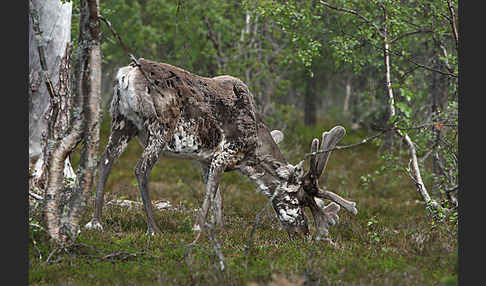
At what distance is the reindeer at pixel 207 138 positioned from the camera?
287 inches

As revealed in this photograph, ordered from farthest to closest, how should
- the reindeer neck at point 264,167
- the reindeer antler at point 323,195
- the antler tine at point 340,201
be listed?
the reindeer neck at point 264,167, the reindeer antler at point 323,195, the antler tine at point 340,201

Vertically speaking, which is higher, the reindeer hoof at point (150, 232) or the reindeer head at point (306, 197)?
the reindeer head at point (306, 197)

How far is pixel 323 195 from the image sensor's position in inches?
319

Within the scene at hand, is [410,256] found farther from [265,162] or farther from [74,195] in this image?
[74,195]

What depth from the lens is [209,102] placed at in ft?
25.8

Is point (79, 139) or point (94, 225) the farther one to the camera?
point (94, 225)

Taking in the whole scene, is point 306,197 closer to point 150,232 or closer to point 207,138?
point 207,138

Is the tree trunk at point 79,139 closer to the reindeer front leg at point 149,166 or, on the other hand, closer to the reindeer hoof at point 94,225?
the reindeer hoof at point 94,225

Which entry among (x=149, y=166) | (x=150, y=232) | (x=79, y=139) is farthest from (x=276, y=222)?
(x=79, y=139)

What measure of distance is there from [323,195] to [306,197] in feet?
0.92

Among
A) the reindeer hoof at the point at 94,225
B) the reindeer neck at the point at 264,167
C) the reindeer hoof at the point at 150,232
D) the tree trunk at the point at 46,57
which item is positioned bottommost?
the reindeer hoof at the point at 150,232

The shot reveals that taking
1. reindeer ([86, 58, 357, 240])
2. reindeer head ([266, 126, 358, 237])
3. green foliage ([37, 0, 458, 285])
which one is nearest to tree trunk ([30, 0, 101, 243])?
green foliage ([37, 0, 458, 285])

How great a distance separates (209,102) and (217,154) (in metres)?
0.84

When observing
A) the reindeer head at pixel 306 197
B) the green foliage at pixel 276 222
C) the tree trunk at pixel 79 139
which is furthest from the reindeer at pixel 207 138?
the tree trunk at pixel 79 139
